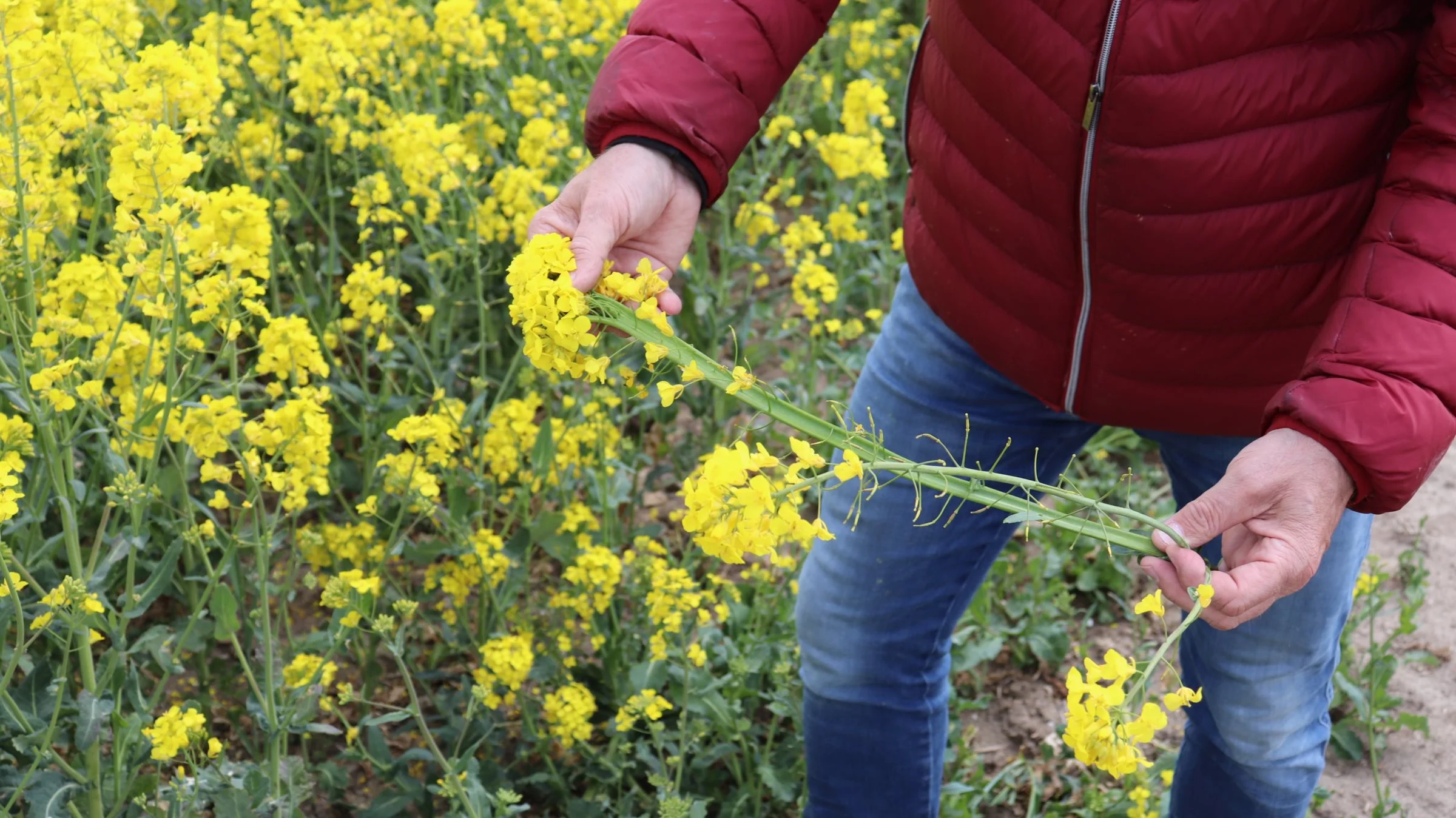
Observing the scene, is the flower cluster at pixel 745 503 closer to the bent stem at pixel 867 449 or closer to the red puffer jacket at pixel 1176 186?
the bent stem at pixel 867 449

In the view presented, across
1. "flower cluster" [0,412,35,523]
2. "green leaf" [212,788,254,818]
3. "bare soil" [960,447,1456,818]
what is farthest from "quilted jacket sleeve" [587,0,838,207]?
"bare soil" [960,447,1456,818]

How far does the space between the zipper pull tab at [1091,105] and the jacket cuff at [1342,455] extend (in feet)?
1.44

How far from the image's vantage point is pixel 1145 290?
1669 millimetres

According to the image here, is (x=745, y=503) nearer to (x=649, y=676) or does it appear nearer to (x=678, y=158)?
(x=678, y=158)

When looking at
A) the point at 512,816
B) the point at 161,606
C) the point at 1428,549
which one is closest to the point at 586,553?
the point at 512,816

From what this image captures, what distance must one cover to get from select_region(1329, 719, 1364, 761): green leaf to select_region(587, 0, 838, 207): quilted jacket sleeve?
2092 mm

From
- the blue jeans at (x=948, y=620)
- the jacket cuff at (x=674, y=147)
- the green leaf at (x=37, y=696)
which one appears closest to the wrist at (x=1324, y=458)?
the blue jeans at (x=948, y=620)

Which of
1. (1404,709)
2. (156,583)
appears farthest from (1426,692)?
(156,583)

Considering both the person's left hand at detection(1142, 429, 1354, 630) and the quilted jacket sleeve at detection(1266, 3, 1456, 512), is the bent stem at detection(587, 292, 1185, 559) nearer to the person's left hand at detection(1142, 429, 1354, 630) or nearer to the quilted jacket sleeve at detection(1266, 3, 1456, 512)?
the person's left hand at detection(1142, 429, 1354, 630)

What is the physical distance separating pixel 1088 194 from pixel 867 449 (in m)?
0.53

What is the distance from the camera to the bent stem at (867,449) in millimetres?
1265

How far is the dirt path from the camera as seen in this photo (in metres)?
2.80

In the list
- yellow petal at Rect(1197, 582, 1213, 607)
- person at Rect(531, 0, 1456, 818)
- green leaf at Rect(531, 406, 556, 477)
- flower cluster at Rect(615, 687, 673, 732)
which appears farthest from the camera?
green leaf at Rect(531, 406, 556, 477)

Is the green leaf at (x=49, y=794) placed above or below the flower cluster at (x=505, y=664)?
below
